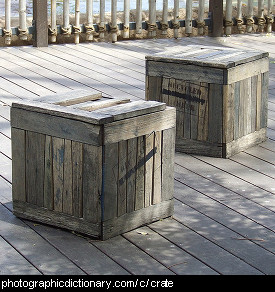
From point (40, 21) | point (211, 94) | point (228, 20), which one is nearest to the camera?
point (211, 94)

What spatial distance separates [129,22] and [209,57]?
3.58 metres

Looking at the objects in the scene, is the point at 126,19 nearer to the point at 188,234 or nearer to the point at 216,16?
the point at 216,16

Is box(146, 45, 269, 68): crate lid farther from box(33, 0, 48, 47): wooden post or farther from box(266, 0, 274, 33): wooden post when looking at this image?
box(266, 0, 274, 33): wooden post

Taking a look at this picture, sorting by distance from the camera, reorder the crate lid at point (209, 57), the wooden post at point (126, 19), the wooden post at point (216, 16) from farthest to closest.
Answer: the wooden post at point (216, 16)
the wooden post at point (126, 19)
the crate lid at point (209, 57)

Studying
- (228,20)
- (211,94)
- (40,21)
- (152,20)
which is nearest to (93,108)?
(211,94)

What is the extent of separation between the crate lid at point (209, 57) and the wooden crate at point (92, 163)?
1.17 meters

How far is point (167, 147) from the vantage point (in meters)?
4.30

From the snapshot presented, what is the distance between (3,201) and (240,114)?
1.87 m

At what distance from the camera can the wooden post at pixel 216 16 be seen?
367 inches

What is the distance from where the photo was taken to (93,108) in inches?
167

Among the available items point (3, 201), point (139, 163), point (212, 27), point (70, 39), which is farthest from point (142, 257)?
point (212, 27)

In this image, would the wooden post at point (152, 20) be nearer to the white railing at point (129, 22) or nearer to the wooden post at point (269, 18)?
the white railing at point (129, 22)

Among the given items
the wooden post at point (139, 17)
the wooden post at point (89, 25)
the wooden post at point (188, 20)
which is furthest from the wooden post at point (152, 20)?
the wooden post at point (89, 25)

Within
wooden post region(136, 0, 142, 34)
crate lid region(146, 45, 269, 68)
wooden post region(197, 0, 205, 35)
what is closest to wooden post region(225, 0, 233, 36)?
wooden post region(197, 0, 205, 35)
